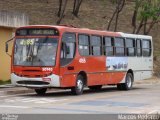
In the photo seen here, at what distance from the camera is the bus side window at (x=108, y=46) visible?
26.6 metres

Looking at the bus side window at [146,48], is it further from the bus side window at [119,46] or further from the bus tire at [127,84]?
the bus side window at [119,46]

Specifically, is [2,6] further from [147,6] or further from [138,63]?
[138,63]

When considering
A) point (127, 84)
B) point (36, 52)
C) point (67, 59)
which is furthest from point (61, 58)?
point (127, 84)

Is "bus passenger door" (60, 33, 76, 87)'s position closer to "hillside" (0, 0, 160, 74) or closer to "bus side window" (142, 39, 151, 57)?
"bus side window" (142, 39, 151, 57)

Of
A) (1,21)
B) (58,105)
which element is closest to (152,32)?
(1,21)

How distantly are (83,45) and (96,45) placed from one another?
4.70 ft

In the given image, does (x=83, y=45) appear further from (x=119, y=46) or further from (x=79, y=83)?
(x=119, y=46)

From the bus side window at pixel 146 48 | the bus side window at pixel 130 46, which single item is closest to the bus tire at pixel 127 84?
the bus side window at pixel 130 46

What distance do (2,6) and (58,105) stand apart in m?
27.6

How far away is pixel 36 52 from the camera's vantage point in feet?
74.2

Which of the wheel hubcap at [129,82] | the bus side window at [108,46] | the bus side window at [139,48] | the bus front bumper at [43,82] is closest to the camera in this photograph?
the bus front bumper at [43,82]

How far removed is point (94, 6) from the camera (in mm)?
52844

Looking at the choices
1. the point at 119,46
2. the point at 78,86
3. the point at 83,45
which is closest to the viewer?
the point at 78,86

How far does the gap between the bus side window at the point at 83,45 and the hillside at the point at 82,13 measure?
1715 centimetres
